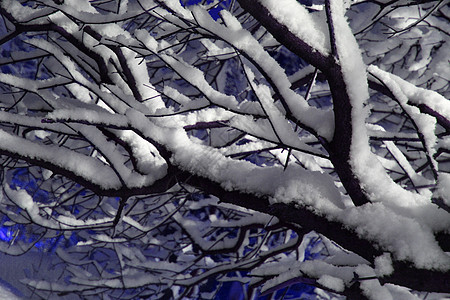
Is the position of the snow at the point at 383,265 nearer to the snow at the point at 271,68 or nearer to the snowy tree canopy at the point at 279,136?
the snowy tree canopy at the point at 279,136

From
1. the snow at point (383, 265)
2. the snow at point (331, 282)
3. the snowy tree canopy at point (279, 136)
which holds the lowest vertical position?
the snow at point (331, 282)

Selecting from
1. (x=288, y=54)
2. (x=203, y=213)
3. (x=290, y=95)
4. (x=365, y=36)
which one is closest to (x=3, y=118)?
(x=290, y=95)

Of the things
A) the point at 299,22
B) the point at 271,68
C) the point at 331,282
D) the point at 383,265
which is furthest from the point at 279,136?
the point at 331,282

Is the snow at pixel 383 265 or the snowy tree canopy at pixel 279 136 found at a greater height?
the snowy tree canopy at pixel 279 136

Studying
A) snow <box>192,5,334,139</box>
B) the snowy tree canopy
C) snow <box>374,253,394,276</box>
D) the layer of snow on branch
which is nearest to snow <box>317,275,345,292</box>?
the snowy tree canopy

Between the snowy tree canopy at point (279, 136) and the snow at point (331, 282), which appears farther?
the snow at point (331, 282)

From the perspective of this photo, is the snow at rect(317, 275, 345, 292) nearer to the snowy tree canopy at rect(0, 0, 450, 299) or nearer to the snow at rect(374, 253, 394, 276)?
the snowy tree canopy at rect(0, 0, 450, 299)

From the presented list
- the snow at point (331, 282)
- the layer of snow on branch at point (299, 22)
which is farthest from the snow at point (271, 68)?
the snow at point (331, 282)

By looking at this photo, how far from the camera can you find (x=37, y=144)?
6.26ft

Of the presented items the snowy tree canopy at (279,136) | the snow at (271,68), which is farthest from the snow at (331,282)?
the snow at (271,68)

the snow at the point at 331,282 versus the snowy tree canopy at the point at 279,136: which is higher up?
the snowy tree canopy at the point at 279,136

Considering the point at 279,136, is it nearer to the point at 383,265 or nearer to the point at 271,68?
the point at 271,68

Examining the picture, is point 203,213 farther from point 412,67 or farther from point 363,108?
point 363,108

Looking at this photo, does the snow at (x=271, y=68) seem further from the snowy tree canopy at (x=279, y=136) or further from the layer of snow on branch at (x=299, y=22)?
the layer of snow on branch at (x=299, y=22)
